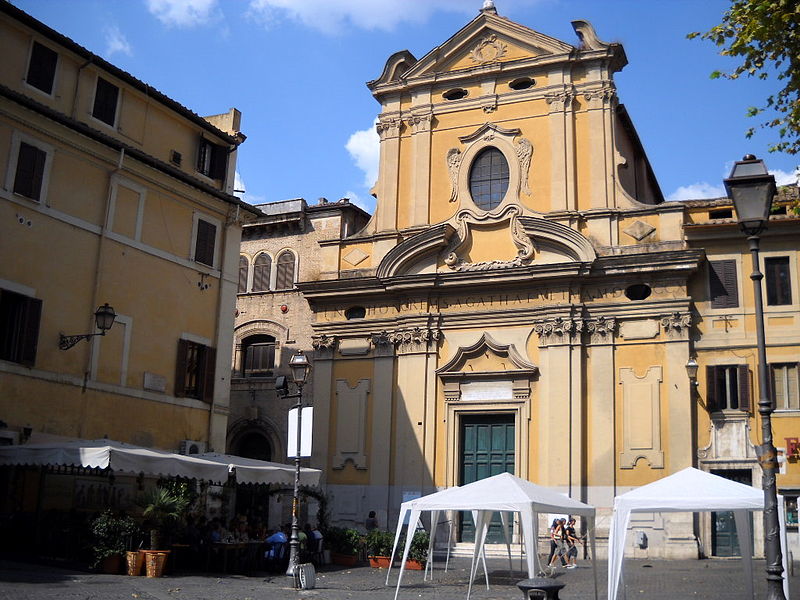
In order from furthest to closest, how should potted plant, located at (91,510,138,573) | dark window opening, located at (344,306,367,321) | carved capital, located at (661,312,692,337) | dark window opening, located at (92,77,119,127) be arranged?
dark window opening, located at (344,306,367,321), carved capital, located at (661,312,692,337), dark window opening, located at (92,77,119,127), potted plant, located at (91,510,138,573)

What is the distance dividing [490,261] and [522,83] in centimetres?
584

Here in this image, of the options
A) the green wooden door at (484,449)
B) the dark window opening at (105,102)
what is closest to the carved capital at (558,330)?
the green wooden door at (484,449)

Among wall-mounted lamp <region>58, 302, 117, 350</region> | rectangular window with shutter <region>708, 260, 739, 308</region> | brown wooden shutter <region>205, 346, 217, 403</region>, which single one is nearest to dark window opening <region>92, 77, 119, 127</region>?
wall-mounted lamp <region>58, 302, 117, 350</region>

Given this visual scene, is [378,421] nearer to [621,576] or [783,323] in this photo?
[783,323]

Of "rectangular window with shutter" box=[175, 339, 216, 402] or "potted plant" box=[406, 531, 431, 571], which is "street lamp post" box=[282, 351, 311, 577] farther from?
"rectangular window with shutter" box=[175, 339, 216, 402]

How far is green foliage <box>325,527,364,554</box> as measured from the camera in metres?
22.4

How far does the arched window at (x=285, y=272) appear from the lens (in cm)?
3297

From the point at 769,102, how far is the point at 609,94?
1462 cm

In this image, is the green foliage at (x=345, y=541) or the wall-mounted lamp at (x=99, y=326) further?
the green foliage at (x=345, y=541)

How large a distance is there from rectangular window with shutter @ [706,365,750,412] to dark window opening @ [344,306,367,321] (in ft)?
35.1

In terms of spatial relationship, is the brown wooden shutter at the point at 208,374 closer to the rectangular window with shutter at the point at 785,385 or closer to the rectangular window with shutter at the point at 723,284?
the rectangular window with shutter at the point at 723,284

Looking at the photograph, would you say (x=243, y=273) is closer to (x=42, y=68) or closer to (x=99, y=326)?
(x=42, y=68)

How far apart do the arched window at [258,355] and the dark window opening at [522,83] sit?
12111 millimetres

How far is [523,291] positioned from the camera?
27.1m
